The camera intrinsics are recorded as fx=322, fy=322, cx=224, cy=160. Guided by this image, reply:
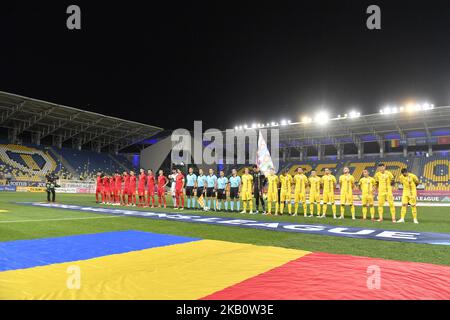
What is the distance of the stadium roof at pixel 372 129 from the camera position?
36209 mm

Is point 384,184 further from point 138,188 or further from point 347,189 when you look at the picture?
point 138,188

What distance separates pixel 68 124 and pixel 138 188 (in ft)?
108

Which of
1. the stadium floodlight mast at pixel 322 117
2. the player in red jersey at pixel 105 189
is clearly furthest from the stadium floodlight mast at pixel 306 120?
the player in red jersey at pixel 105 189

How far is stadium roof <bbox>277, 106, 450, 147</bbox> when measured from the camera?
3621 cm

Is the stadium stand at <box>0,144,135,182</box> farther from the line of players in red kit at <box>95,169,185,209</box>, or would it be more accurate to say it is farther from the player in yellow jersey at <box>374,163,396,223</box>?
the player in yellow jersey at <box>374,163,396,223</box>

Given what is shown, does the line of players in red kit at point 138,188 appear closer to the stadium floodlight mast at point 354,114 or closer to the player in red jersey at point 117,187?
the player in red jersey at point 117,187

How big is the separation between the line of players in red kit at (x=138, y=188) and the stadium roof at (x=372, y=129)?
89.5 feet

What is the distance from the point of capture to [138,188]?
17.7 meters

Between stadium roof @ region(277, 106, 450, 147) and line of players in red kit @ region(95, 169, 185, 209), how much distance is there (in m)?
27.3

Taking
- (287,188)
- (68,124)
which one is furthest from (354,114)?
(68,124)

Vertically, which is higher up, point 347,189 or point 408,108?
point 408,108

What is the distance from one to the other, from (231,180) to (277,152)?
36014 millimetres

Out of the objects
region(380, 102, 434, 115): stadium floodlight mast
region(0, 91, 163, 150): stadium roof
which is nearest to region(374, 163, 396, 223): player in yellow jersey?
region(380, 102, 434, 115): stadium floodlight mast
